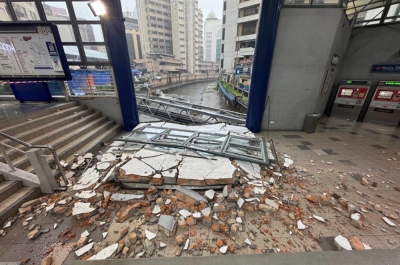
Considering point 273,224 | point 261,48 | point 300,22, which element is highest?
point 300,22

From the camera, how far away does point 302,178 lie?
10.00ft

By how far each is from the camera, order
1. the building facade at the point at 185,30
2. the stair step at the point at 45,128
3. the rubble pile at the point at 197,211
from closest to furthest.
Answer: the rubble pile at the point at 197,211 → the stair step at the point at 45,128 → the building facade at the point at 185,30

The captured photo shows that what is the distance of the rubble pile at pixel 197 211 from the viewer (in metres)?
1.87

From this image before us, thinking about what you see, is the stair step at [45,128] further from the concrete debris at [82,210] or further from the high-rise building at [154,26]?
the high-rise building at [154,26]

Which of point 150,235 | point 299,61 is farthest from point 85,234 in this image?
point 299,61

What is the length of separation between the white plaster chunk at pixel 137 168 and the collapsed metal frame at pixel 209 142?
75cm

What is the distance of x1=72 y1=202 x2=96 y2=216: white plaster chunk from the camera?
223cm

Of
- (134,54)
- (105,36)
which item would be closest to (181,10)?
(134,54)

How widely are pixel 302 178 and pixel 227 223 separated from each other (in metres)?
1.96

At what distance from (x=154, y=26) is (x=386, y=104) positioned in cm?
5730

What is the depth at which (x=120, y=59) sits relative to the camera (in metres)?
4.78

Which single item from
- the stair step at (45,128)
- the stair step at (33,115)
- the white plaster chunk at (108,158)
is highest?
the stair step at (33,115)

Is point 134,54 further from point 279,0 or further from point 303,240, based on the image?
point 303,240

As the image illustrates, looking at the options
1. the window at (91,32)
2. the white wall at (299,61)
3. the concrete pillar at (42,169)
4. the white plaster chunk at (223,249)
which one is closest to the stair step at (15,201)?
the concrete pillar at (42,169)
